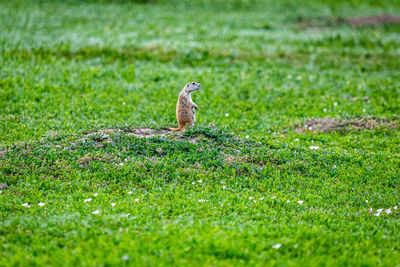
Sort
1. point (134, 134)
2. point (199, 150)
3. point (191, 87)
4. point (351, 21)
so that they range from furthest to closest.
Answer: point (351, 21), point (191, 87), point (134, 134), point (199, 150)

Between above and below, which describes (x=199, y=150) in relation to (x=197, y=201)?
above

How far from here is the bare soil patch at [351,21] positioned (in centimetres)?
2274

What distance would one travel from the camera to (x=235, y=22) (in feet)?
72.9

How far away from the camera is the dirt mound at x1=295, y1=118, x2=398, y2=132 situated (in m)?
10.6

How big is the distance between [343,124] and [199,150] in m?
4.67

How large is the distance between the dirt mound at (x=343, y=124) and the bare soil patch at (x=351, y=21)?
12.8 metres

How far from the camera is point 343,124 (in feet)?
35.3

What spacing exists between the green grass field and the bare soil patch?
3.64 m

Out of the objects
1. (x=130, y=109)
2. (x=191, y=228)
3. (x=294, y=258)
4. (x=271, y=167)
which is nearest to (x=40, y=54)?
(x=130, y=109)

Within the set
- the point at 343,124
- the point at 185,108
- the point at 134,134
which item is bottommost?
the point at 343,124

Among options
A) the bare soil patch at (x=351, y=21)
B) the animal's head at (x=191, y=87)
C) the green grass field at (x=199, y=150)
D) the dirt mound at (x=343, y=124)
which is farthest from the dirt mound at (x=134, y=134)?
the bare soil patch at (x=351, y=21)

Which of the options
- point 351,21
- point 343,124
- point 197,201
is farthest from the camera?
point 351,21

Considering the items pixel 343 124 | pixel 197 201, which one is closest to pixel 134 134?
pixel 197 201

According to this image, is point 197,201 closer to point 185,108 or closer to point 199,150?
point 199,150
